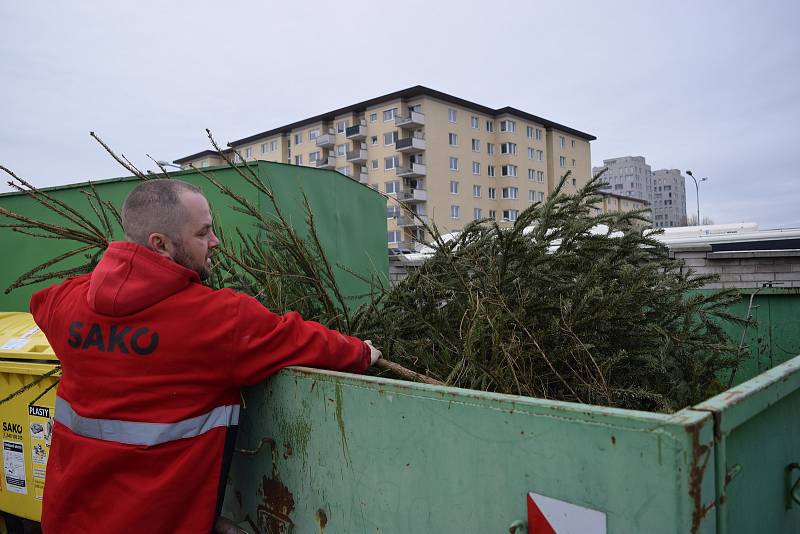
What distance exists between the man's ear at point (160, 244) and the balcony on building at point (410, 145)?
46.0m

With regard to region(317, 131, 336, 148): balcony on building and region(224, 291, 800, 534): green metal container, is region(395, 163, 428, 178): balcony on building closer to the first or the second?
region(317, 131, 336, 148): balcony on building

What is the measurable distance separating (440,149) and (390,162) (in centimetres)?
476

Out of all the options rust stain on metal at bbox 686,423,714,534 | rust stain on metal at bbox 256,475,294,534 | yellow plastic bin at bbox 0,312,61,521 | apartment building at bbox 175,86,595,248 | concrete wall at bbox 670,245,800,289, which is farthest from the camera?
apartment building at bbox 175,86,595,248

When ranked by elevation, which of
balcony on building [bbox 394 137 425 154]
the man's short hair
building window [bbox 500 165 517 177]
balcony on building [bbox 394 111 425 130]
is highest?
balcony on building [bbox 394 111 425 130]

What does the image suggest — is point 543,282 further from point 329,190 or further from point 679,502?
point 329,190

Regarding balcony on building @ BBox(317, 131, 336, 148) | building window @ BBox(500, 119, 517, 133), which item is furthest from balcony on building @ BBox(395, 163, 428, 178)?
building window @ BBox(500, 119, 517, 133)

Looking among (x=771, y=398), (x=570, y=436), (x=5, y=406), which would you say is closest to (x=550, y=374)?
(x=771, y=398)

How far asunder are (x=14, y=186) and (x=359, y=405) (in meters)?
2.08

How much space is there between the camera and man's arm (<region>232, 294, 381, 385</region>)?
1.81 meters

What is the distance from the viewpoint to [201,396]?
1824mm

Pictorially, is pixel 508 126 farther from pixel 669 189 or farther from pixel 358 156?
pixel 669 189

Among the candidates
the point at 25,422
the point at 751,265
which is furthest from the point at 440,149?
the point at 25,422

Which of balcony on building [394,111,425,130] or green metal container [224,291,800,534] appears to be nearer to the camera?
green metal container [224,291,800,534]

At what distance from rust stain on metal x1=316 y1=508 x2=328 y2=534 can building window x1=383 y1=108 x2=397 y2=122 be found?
48.6 m
